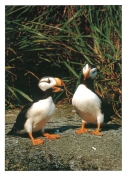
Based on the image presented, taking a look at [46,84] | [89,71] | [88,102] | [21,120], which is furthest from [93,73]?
[21,120]

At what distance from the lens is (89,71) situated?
283cm

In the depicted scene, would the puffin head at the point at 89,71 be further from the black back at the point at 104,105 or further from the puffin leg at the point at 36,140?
the puffin leg at the point at 36,140

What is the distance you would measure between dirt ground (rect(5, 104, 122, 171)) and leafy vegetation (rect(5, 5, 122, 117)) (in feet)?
1.16

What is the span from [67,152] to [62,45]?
2.91 ft

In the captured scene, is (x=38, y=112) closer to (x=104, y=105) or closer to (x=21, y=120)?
(x=21, y=120)

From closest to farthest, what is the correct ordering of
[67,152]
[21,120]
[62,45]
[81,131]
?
[67,152] < [21,120] < [81,131] < [62,45]

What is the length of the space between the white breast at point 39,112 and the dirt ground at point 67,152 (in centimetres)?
12

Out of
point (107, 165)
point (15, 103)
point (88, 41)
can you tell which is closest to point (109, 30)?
point (88, 41)

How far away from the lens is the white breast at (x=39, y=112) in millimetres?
2664

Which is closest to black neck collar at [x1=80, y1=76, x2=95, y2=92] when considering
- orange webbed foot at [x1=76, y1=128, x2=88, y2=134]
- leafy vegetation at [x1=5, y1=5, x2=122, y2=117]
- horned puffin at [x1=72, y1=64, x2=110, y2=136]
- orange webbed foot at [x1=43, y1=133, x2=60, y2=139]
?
horned puffin at [x1=72, y1=64, x2=110, y2=136]

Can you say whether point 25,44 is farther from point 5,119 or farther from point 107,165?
point 107,165

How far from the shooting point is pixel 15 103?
9.98ft
